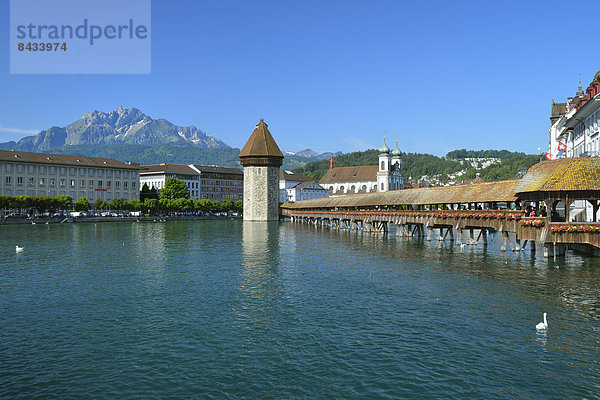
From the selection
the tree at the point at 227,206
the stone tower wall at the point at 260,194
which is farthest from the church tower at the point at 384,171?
the stone tower wall at the point at 260,194

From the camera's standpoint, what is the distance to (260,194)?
362 ft

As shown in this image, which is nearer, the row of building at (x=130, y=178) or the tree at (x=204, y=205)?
the row of building at (x=130, y=178)

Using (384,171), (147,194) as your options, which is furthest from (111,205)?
(384,171)

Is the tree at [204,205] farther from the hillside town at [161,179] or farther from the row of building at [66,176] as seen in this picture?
the row of building at [66,176]

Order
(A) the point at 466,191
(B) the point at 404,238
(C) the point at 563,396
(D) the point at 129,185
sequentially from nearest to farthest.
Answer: (C) the point at 563,396 → (A) the point at 466,191 → (B) the point at 404,238 → (D) the point at 129,185

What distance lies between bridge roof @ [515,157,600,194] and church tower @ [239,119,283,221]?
83.9 m

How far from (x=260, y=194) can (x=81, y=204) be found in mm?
39245

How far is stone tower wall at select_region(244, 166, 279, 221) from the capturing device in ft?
362

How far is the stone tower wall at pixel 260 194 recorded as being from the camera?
110m

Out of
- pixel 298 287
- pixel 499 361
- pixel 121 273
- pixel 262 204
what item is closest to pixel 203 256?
pixel 121 273

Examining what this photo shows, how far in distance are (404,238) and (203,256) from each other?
24877 millimetres

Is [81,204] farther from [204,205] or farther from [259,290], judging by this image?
[259,290]

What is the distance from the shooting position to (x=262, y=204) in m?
110

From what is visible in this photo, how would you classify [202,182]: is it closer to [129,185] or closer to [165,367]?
[129,185]
